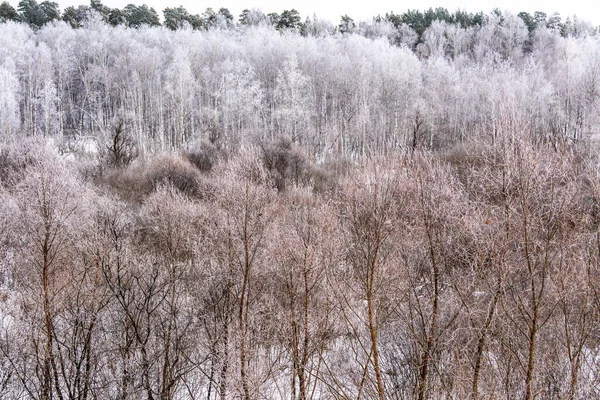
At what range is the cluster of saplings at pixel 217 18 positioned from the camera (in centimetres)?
6456

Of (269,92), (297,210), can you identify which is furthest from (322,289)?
(269,92)

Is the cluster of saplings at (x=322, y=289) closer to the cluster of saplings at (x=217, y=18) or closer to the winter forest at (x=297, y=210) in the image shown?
the winter forest at (x=297, y=210)

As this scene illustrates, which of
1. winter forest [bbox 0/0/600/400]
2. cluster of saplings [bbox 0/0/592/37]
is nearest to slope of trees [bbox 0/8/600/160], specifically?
winter forest [bbox 0/0/600/400]

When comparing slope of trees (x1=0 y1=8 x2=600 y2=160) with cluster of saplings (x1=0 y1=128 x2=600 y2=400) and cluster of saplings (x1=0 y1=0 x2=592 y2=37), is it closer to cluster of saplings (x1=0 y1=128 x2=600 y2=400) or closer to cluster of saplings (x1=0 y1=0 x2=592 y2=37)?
cluster of saplings (x1=0 y1=0 x2=592 y2=37)

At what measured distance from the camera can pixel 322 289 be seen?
1931cm

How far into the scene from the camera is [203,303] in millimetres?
21094

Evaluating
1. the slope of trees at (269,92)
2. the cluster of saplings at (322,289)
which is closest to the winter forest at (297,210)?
the cluster of saplings at (322,289)

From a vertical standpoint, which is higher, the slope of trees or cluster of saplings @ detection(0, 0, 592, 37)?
cluster of saplings @ detection(0, 0, 592, 37)

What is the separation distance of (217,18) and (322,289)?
64.5 meters

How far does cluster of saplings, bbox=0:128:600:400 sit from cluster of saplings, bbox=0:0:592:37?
48.7m

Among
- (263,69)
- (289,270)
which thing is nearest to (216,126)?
(263,69)

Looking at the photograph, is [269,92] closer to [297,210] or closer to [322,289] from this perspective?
[297,210]

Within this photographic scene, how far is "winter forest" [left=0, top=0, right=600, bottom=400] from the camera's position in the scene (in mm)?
13367

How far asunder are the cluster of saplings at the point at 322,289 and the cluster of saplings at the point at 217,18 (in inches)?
1916
